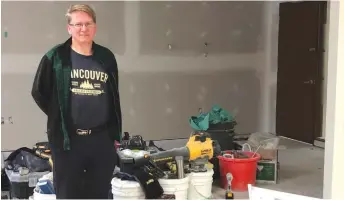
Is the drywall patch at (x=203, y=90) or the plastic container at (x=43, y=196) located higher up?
the drywall patch at (x=203, y=90)

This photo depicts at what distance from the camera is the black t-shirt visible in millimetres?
3025

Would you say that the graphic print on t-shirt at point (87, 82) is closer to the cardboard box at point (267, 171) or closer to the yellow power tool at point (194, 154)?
the yellow power tool at point (194, 154)

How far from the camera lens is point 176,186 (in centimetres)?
398

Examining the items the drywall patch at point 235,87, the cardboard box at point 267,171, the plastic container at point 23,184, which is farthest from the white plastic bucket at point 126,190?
the drywall patch at point 235,87

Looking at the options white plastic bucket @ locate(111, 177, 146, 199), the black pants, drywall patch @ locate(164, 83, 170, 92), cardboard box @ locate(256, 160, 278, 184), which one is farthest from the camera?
drywall patch @ locate(164, 83, 170, 92)

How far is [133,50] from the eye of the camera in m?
6.10

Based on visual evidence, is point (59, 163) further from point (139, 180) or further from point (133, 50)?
point (133, 50)

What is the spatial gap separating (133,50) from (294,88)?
8.30ft

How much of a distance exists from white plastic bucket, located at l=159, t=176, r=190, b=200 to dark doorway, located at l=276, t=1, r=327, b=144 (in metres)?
3.22

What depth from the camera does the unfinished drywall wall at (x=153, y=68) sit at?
550 centimetres

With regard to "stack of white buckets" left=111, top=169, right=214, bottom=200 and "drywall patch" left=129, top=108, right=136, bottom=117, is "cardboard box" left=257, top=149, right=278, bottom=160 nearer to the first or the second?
"stack of white buckets" left=111, top=169, right=214, bottom=200

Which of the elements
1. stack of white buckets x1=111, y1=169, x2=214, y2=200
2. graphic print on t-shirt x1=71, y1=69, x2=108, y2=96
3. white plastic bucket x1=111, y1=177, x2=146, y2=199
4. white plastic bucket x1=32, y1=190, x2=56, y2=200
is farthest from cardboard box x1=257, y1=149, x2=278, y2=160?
graphic print on t-shirt x1=71, y1=69, x2=108, y2=96

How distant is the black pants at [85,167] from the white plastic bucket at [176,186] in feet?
2.53

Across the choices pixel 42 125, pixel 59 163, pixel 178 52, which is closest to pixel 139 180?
pixel 59 163
